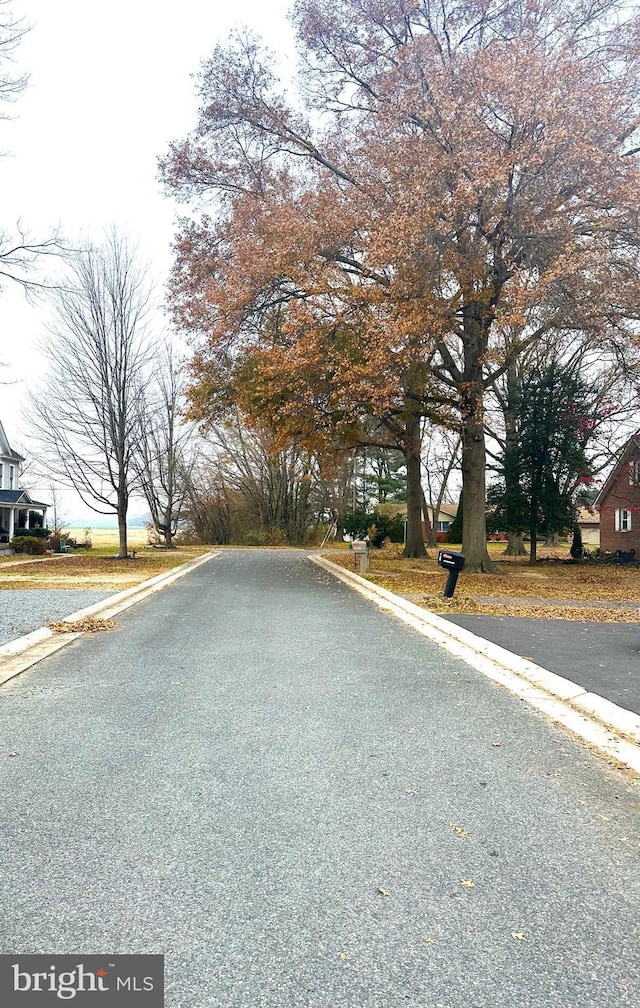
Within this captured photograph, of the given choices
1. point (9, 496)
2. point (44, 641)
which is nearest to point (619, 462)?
point (9, 496)

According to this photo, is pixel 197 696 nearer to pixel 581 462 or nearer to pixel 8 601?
pixel 8 601

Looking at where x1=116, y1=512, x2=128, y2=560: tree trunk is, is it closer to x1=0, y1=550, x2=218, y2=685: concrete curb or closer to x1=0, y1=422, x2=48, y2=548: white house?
x1=0, y1=422, x2=48, y2=548: white house

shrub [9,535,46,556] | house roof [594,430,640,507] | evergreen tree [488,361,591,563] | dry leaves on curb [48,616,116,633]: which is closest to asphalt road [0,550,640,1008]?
dry leaves on curb [48,616,116,633]

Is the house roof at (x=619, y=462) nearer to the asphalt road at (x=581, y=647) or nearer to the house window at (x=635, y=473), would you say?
the house window at (x=635, y=473)

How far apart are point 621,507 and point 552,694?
112ft

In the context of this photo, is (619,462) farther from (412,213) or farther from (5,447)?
(5,447)

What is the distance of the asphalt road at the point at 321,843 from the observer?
252 cm

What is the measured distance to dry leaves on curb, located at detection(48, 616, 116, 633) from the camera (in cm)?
986

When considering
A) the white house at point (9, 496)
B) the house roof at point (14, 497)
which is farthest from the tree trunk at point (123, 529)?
the house roof at point (14, 497)

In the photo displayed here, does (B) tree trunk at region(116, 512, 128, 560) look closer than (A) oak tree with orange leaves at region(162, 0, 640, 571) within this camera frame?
No

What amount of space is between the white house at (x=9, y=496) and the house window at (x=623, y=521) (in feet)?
101

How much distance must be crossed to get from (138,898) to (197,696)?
3296mm

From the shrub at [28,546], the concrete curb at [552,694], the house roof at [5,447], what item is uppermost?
the house roof at [5,447]

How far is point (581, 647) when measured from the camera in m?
8.80
